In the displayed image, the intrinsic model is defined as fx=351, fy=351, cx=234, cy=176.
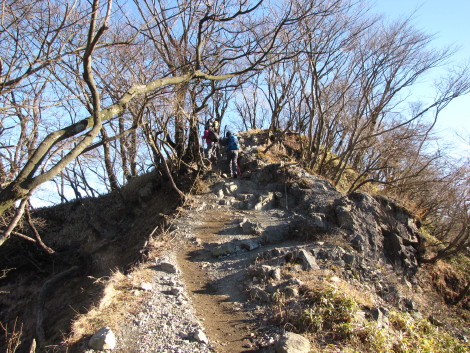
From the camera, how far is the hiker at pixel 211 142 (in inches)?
525

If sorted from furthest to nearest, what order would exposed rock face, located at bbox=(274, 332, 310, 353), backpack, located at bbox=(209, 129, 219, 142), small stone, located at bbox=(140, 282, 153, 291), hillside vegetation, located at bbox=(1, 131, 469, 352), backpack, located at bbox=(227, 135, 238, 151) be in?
1. backpack, located at bbox=(209, 129, 219, 142)
2. backpack, located at bbox=(227, 135, 238, 151)
3. small stone, located at bbox=(140, 282, 153, 291)
4. hillside vegetation, located at bbox=(1, 131, 469, 352)
5. exposed rock face, located at bbox=(274, 332, 310, 353)

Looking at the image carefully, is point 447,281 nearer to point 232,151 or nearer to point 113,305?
point 232,151

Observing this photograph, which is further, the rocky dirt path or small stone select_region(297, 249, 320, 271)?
small stone select_region(297, 249, 320, 271)

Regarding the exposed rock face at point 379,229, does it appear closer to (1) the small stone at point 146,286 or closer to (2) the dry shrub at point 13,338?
(1) the small stone at point 146,286

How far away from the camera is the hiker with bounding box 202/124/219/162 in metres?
13.3

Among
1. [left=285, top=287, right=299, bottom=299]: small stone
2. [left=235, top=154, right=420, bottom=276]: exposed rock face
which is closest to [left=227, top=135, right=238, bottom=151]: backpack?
[left=235, top=154, right=420, bottom=276]: exposed rock face

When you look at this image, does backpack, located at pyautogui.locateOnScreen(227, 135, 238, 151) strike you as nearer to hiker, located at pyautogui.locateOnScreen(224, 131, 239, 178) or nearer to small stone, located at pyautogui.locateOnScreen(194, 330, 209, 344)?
hiker, located at pyautogui.locateOnScreen(224, 131, 239, 178)

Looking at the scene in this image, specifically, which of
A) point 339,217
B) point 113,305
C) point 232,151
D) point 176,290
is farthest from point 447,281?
point 113,305

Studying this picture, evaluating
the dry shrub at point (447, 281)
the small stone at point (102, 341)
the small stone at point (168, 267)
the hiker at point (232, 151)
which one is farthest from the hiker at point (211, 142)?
the small stone at point (102, 341)

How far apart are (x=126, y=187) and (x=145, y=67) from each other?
6904 millimetres

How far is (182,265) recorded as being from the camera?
25.9 feet

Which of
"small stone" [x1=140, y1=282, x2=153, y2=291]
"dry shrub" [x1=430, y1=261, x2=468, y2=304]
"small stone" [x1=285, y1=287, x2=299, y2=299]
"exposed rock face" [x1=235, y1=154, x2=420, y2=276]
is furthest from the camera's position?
"dry shrub" [x1=430, y1=261, x2=468, y2=304]

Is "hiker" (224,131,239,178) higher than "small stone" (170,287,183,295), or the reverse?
"hiker" (224,131,239,178)

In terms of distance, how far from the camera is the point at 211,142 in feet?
44.5
